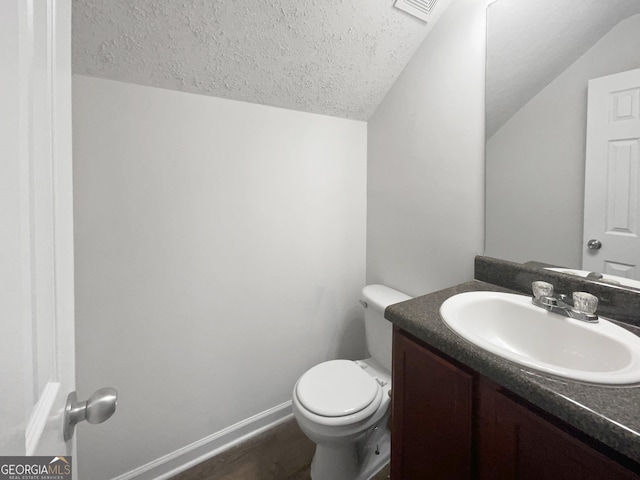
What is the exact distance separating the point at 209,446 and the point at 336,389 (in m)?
0.77

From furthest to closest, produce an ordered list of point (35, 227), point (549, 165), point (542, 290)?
point (549, 165)
point (542, 290)
point (35, 227)

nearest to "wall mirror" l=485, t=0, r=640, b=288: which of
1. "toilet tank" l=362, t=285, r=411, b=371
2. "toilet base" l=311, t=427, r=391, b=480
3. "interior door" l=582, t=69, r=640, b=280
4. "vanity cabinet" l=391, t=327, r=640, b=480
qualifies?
"interior door" l=582, t=69, r=640, b=280

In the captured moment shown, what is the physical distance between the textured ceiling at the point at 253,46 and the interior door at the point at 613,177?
843mm

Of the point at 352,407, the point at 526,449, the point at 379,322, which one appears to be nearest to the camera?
the point at 526,449

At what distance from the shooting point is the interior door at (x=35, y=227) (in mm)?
291

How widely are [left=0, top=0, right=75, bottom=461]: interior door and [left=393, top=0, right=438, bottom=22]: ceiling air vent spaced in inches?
49.3

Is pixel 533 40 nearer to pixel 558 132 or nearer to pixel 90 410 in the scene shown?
pixel 558 132

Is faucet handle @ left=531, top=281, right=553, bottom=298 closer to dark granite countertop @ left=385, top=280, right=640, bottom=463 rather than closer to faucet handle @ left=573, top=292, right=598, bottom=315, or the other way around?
faucet handle @ left=573, top=292, right=598, bottom=315

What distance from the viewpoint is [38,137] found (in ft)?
1.25

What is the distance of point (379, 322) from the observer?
1555 mm

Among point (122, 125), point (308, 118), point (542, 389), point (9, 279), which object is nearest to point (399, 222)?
point (308, 118)

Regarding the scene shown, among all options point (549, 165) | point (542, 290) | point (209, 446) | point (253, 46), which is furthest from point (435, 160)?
point (209, 446)

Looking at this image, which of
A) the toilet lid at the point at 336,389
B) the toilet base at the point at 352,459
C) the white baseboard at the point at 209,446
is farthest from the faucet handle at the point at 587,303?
the white baseboard at the point at 209,446

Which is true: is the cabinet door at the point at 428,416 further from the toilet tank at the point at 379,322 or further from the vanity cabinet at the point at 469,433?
the toilet tank at the point at 379,322
